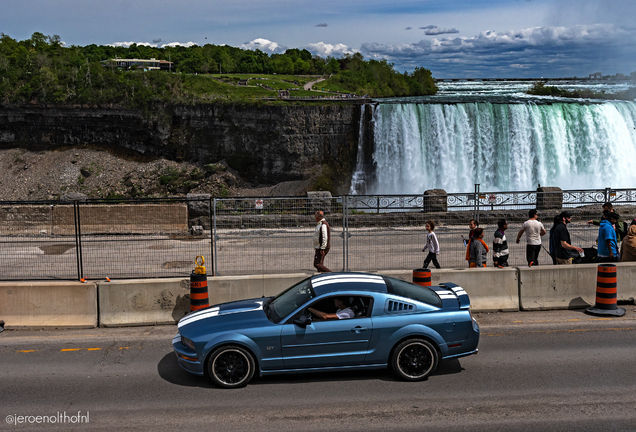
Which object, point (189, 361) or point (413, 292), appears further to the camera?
point (413, 292)

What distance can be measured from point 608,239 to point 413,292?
585 cm

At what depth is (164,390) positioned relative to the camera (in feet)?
22.2

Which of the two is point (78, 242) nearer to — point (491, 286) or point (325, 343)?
point (325, 343)

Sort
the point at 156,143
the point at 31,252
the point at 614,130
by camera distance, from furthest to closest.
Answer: the point at 156,143 < the point at 614,130 < the point at 31,252

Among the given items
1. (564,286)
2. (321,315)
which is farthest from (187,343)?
(564,286)

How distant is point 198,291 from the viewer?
923cm

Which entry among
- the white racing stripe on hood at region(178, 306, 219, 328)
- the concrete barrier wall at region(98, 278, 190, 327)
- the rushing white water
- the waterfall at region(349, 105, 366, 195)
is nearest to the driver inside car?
the white racing stripe on hood at region(178, 306, 219, 328)

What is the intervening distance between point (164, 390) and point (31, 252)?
9941mm

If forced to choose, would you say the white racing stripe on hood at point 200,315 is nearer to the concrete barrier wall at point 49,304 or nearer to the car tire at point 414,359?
the car tire at point 414,359

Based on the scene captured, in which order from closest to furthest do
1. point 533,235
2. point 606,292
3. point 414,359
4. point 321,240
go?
point 414,359 → point 606,292 → point 321,240 → point 533,235

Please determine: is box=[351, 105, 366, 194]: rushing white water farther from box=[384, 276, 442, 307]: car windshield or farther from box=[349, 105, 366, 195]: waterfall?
box=[384, 276, 442, 307]: car windshield

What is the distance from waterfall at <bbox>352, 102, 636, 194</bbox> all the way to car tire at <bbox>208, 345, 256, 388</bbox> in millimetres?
29018

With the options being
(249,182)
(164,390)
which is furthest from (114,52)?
(164,390)

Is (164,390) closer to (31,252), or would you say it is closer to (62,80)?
(31,252)
